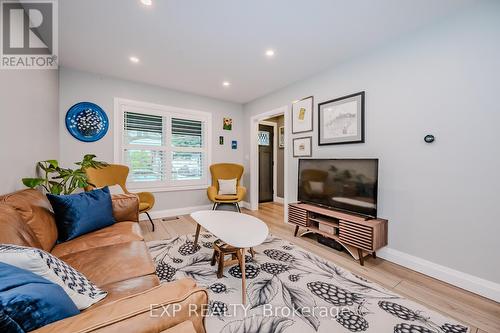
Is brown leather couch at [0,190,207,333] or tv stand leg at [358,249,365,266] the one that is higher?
brown leather couch at [0,190,207,333]

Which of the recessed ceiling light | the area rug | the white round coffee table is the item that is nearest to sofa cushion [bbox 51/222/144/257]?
the area rug

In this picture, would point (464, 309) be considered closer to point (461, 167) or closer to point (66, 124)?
point (461, 167)

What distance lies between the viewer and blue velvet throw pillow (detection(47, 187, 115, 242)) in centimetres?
166

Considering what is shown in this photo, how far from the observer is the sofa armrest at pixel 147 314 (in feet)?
1.64

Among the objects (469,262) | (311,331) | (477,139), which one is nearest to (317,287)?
(311,331)

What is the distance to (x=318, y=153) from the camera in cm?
304

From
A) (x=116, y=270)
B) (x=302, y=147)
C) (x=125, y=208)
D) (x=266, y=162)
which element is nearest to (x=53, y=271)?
(x=116, y=270)

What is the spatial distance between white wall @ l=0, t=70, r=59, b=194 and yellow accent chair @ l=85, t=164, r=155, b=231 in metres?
0.54

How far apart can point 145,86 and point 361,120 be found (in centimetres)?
351

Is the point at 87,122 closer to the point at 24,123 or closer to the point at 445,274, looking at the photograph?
the point at 24,123

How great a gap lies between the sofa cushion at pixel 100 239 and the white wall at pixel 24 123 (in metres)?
0.69

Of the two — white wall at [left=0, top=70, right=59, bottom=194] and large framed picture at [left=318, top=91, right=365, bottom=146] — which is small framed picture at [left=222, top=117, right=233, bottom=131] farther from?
white wall at [left=0, top=70, right=59, bottom=194]
